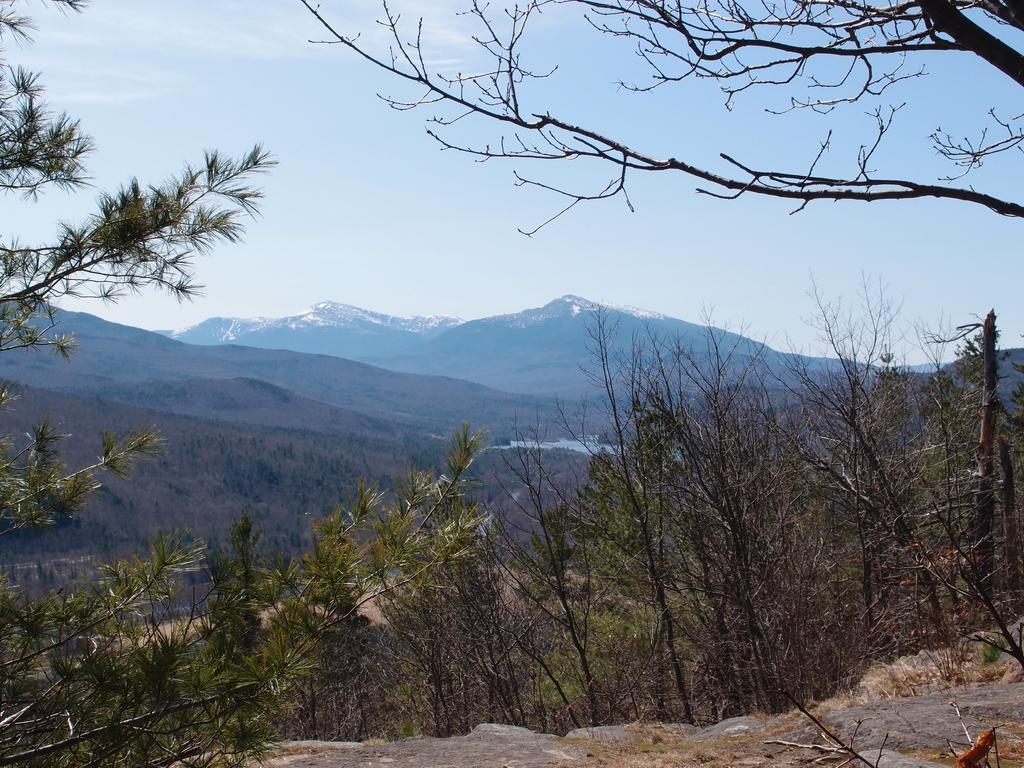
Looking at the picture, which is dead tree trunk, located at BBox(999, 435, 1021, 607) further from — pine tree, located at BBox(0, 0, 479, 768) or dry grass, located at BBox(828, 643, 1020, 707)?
pine tree, located at BBox(0, 0, 479, 768)

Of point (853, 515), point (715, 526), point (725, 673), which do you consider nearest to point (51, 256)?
point (715, 526)

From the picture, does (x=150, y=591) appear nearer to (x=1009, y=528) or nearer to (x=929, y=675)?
(x=929, y=675)

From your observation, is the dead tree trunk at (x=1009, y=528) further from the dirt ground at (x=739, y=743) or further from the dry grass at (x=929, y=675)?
the dirt ground at (x=739, y=743)

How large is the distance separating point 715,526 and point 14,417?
153991mm

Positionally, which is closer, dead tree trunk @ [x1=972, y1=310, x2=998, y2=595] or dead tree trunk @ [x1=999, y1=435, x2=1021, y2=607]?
dead tree trunk @ [x1=999, y1=435, x2=1021, y2=607]

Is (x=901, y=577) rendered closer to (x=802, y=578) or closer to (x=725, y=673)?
(x=802, y=578)

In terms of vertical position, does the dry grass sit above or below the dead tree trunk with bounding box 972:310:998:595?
below

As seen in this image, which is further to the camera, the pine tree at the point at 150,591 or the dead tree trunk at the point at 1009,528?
the dead tree trunk at the point at 1009,528

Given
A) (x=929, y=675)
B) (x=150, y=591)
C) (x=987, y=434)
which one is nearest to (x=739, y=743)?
(x=929, y=675)

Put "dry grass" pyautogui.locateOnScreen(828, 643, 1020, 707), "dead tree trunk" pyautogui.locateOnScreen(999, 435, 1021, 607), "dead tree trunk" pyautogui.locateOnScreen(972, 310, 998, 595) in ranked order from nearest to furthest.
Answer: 1. "dry grass" pyautogui.locateOnScreen(828, 643, 1020, 707)
2. "dead tree trunk" pyautogui.locateOnScreen(999, 435, 1021, 607)
3. "dead tree trunk" pyautogui.locateOnScreen(972, 310, 998, 595)

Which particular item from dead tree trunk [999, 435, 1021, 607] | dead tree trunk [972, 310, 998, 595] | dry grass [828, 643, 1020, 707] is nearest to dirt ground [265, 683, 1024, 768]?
dry grass [828, 643, 1020, 707]

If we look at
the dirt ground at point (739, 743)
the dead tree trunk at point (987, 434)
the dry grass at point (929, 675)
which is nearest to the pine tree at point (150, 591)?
the dirt ground at point (739, 743)

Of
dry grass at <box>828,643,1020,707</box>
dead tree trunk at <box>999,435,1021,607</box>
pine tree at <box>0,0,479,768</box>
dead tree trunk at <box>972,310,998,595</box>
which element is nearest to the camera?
pine tree at <box>0,0,479,768</box>

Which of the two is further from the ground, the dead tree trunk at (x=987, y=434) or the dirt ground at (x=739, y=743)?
the dead tree trunk at (x=987, y=434)
